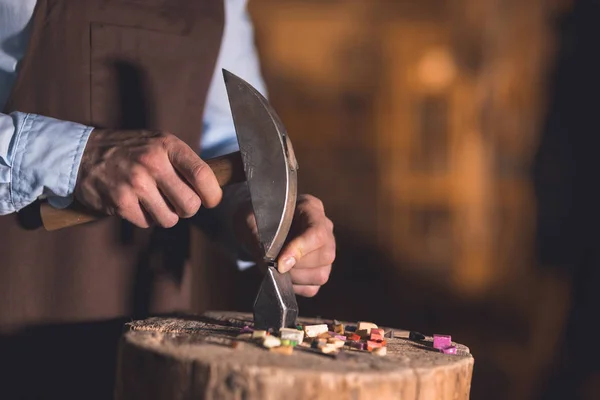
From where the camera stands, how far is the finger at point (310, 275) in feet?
4.65

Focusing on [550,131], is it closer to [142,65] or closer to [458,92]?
[458,92]

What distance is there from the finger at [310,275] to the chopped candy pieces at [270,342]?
0.35 m

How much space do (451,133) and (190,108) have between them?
2.80 meters

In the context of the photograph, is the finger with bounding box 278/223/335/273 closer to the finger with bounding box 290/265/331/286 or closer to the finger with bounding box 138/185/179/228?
the finger with bounding box 290/265/331/286

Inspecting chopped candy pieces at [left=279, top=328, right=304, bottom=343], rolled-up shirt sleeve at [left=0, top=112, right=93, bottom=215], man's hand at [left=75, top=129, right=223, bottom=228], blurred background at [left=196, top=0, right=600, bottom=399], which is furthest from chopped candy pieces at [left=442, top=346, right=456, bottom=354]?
blurred background at [left=196, top=0, right=600, bottom=399]

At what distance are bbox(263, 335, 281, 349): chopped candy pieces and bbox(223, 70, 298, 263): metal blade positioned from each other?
0.61 ft

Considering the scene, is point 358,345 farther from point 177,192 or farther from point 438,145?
point 438,145

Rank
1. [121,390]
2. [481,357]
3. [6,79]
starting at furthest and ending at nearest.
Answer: [481,357] → [6,79] → [121,390]

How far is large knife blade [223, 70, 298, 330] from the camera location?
1183 millimetres

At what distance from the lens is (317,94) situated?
13.9ft

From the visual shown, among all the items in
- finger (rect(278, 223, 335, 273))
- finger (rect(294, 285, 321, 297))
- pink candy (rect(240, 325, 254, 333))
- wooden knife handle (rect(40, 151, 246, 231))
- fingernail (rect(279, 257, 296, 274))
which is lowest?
pink candy (rect(240, 325, 254, 333))

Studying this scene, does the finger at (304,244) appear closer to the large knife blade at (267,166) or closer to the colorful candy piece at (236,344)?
the large knife blade at (267,166)

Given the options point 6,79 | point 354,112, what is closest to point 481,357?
point 354,112

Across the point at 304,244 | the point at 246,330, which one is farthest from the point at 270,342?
the point at 304,244
